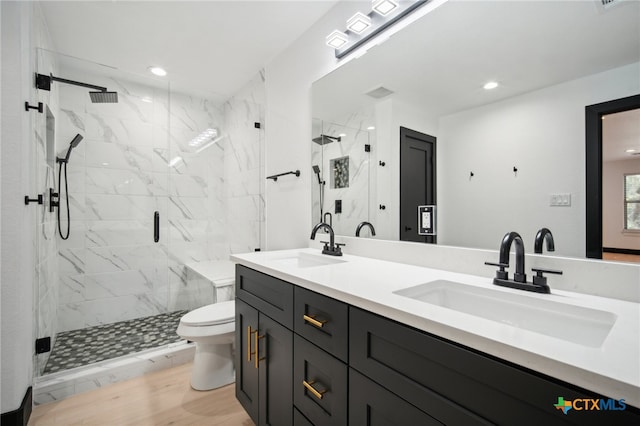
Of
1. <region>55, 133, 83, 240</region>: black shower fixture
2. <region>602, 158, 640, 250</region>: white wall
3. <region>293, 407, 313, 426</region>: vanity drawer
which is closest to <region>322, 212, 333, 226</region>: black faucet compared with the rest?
<region>293, 407, 313, 426</region>: vanity drawer

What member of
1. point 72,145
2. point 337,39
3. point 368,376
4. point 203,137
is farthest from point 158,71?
point 368,376

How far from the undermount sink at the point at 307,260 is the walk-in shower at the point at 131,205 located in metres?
1.07

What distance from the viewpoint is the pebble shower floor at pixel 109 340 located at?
210 centimetres

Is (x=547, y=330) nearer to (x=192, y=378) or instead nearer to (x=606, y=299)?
(x=606, y=299)

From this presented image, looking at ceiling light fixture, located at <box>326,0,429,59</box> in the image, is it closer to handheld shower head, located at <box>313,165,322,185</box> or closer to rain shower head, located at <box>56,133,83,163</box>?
handheld shower head, located at <box>313,165,322,185</box>

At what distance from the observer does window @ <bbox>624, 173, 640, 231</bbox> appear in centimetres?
83

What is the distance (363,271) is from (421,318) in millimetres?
566

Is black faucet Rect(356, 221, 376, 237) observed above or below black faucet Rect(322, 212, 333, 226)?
below

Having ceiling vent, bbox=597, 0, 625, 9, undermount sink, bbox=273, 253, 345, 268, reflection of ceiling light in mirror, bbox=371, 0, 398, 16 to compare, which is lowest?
undermount sink, bbox=273, 253, 345, 268

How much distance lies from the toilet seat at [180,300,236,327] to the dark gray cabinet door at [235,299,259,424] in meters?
0.40

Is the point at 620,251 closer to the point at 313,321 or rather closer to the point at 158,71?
the point at 313,321

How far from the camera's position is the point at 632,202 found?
2.78 feet

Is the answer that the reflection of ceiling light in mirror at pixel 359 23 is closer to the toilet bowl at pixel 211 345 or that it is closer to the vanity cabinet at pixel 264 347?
the vanity cabinet at pixel 264 347

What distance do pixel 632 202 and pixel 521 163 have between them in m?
0.32
